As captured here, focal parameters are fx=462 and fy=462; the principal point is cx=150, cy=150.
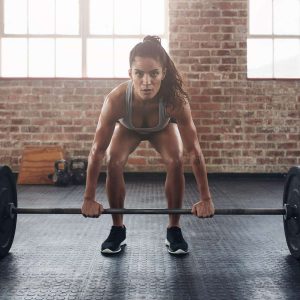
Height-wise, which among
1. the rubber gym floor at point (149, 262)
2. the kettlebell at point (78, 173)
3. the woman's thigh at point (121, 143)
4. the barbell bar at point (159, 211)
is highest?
the woman's thigh at point (121, 143)

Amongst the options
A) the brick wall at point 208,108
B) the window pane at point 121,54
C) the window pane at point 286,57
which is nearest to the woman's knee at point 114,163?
the brick wall at point 208,108

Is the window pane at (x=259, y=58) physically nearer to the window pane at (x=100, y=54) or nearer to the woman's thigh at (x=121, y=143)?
the window pane at (x=100, y=54)

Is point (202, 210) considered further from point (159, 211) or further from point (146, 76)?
point (146, 76)

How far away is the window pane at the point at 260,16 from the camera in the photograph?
15.2ft

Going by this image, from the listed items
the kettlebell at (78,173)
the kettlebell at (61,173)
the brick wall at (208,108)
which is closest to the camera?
the kettlebell at (61,173)

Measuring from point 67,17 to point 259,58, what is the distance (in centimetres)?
197

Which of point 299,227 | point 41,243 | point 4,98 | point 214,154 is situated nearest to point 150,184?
point 214,154

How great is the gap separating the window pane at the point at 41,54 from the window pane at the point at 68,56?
0.07 m

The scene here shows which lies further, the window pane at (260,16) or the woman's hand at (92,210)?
the window pane at (260,16)

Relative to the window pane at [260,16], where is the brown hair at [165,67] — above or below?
below

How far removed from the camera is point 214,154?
4.59 metres

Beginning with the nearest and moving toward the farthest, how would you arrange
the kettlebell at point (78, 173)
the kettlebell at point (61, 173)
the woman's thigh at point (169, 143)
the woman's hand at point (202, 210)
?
1. the woman's hand at point (202, 210)
2. the woman's thigh at point (169, 143)
3. the kettlebell at point (61, 173)
4. the kettlebell at point (78, 173)

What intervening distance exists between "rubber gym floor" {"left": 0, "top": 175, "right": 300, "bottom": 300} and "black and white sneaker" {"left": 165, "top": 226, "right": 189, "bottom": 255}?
0.03 metres

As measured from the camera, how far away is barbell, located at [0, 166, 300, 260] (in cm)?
168
